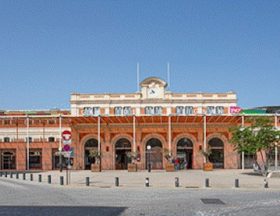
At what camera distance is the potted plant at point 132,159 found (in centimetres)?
5453

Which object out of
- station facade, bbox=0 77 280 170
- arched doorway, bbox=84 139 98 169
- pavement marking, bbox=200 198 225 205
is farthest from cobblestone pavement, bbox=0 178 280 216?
arched doorway, bbox=84 139 98 169

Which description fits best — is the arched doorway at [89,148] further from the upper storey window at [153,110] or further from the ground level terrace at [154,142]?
the upper storey window at [153,110]

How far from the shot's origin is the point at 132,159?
194 ft

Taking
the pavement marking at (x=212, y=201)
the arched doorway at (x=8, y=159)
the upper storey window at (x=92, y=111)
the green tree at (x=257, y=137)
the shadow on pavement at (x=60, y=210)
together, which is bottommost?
the arched doorway at (x=8, y=159)

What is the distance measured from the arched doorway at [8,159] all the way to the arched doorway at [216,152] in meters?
25.4

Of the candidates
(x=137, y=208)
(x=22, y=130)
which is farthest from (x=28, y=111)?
(x=137, y=208)

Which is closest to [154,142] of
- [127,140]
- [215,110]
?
[127,140]

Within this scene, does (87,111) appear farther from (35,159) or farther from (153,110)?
(35,159)

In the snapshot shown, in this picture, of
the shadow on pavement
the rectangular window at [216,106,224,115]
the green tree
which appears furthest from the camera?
the rectangular window at [216,106,224,115]

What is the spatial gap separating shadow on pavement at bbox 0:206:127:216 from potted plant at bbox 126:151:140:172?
35925 millimetres

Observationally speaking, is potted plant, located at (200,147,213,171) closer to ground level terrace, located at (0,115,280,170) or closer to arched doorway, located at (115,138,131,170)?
ground level terrace, located at (0,115,280,170)

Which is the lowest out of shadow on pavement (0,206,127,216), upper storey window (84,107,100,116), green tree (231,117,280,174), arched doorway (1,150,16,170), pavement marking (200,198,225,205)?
arched doorway (1,150,16,170)

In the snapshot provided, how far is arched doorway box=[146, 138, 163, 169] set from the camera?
61.9 m

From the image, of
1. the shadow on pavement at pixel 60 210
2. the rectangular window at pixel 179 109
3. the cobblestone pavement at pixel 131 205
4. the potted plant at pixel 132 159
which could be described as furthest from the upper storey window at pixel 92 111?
the shadow on pavement at pixel 60 210
